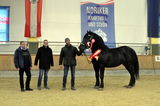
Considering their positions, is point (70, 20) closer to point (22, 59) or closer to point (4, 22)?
point (4, 22)

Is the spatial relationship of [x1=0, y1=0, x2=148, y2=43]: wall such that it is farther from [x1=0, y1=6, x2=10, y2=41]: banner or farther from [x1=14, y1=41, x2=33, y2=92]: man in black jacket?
[x1=14, y1=41, x2=33, y2=92]: man in black jacket

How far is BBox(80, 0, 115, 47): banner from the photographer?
17125mm

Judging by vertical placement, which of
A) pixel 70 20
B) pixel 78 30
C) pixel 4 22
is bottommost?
pixel 78 30

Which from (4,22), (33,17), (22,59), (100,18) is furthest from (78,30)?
(22,59)

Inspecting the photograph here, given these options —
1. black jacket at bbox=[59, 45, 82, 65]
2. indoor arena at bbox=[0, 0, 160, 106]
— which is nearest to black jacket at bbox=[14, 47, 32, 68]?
black jacket at bbox=[59, 45, 82, 65]

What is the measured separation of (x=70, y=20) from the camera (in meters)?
17.0

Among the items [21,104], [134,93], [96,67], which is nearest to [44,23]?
[96,67]

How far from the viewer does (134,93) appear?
869 centimetres

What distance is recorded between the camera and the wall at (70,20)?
16.5 meters

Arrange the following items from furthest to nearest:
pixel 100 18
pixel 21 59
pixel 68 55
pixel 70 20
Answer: pixel 100 18, pixel 70 20, pixel 68 55, pixel 21 59

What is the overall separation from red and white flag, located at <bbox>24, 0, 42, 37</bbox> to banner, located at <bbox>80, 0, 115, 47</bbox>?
8.76ft

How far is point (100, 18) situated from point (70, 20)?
6.12 feet

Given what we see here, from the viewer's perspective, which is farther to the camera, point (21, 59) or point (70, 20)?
point (70, 20)

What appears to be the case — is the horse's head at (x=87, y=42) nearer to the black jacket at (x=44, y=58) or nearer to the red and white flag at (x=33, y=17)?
the black jacket at (x=44, y=58)
